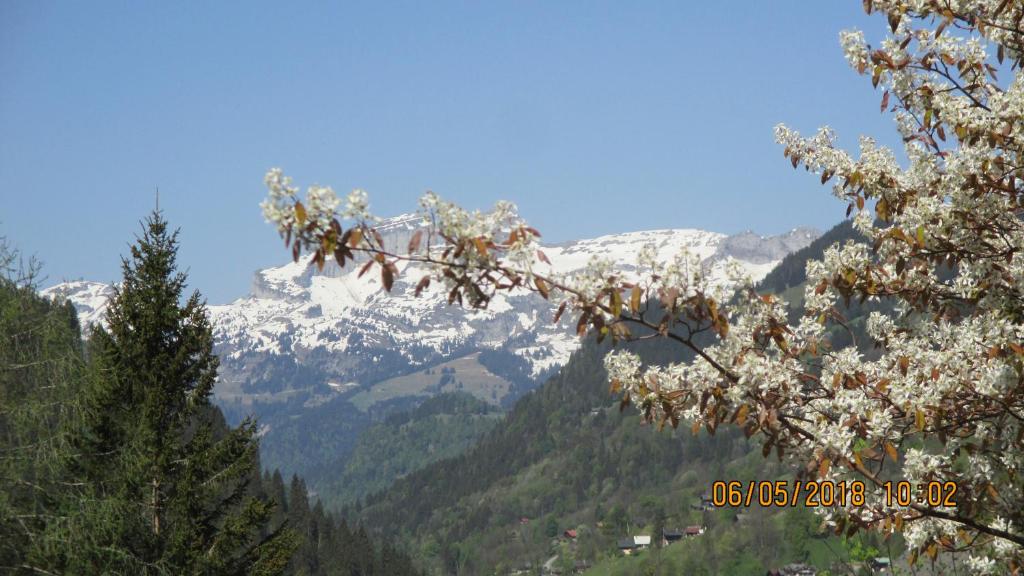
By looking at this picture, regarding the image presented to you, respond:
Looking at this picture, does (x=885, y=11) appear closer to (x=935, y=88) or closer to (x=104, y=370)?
(x=935, y=88)

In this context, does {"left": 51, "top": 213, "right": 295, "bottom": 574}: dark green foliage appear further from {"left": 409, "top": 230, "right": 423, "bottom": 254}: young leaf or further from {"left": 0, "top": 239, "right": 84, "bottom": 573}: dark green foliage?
{"left": 409, "top": 230, "right": 423, "bottom": 254}: young leaf

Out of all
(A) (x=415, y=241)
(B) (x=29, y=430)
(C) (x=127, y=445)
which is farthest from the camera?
(C) (x=127, y=445)

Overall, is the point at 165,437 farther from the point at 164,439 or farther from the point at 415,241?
the point at 415,241

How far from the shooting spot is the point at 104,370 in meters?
21.8

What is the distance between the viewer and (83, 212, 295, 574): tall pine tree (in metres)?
21.3

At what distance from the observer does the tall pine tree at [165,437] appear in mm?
21312

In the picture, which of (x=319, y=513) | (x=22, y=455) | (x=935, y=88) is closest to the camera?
(x=935, y=88)

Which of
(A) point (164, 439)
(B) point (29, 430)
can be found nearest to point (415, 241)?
(B) point (29, 430)

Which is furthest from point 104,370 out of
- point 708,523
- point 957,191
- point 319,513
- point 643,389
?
→ point 708,523

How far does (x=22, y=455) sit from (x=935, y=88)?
58.8 ft

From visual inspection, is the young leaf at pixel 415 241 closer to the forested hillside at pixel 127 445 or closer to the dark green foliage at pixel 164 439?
the forested hillside at pixel 127 445

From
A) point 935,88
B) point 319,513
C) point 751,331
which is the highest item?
point 935,88

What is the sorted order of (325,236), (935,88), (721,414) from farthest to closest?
(935,88) < (721,414) < (325,236)

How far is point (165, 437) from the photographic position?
22.3m
